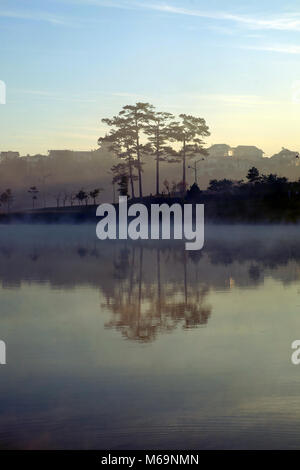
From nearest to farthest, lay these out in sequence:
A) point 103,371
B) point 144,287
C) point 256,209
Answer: point 103,371 → point 144,287 → point 256,209

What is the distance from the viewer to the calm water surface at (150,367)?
7.44 meters

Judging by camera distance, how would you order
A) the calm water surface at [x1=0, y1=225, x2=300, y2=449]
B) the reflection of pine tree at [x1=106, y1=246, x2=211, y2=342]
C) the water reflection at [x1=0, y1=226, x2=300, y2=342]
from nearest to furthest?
the calm water surface at [x1=0, y1=225, x2=300, y2=449] < the reflection of pine tree at [x1=106, y1=246, x2=211, y2=342] < the water reflection at [x1=0, y1=226, x2=300, y2=342]

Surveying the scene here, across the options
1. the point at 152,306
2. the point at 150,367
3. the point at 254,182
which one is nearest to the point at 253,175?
the point at 254,182

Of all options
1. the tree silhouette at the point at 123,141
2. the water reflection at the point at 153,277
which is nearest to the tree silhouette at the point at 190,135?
the tree silhouette at the point at 123,141

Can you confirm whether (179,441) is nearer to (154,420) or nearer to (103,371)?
(154,420)

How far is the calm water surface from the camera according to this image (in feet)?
24.4

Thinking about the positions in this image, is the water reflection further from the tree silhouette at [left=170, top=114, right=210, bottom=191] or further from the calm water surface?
the tree silhouette at [left=170, top=114, right=210, bottom=191]

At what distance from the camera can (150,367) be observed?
10266 millimetres

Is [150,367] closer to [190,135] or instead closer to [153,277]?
[153,277]

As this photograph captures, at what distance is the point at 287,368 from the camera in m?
10.2

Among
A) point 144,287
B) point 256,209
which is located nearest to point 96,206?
point 256,209

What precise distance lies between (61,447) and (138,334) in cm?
600

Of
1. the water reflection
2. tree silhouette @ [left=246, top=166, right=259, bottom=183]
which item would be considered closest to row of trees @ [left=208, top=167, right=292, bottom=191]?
tree silhouette @ [left=246, top=166, right=259, bottom=183]

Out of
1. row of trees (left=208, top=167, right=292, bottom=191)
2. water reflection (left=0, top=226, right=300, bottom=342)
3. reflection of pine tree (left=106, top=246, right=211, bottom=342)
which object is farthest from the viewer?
row of trees (left=208, top=167, right=292, bottom=191)
